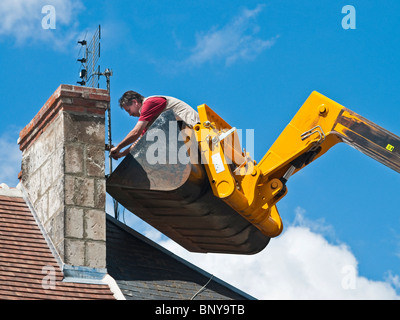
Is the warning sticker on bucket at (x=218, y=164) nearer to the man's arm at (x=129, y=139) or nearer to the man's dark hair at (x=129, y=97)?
the man's arm at (x=129, y=139)

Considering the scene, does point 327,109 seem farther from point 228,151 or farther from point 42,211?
point 42,211

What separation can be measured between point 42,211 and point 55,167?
0.70 m

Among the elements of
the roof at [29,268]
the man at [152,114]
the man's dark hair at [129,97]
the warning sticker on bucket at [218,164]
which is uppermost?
the man's dark hair at [129,97]

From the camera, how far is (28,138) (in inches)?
566

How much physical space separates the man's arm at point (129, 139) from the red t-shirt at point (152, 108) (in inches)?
3.5

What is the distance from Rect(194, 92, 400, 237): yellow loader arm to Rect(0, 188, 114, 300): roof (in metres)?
2.32

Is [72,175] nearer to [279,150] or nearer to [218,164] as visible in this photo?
[218,164]

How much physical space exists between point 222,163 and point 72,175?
2100mm

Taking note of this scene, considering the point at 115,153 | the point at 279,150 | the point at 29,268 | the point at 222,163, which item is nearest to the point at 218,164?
the point at 222,163

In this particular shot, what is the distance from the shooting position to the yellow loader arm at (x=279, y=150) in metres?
13.0

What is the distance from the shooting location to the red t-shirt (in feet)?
44.7

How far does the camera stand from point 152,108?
1363 centimetres

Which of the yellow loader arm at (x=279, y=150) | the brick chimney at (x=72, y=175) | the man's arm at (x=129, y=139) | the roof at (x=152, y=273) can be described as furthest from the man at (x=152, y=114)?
the roof at (x=152, y=273)
